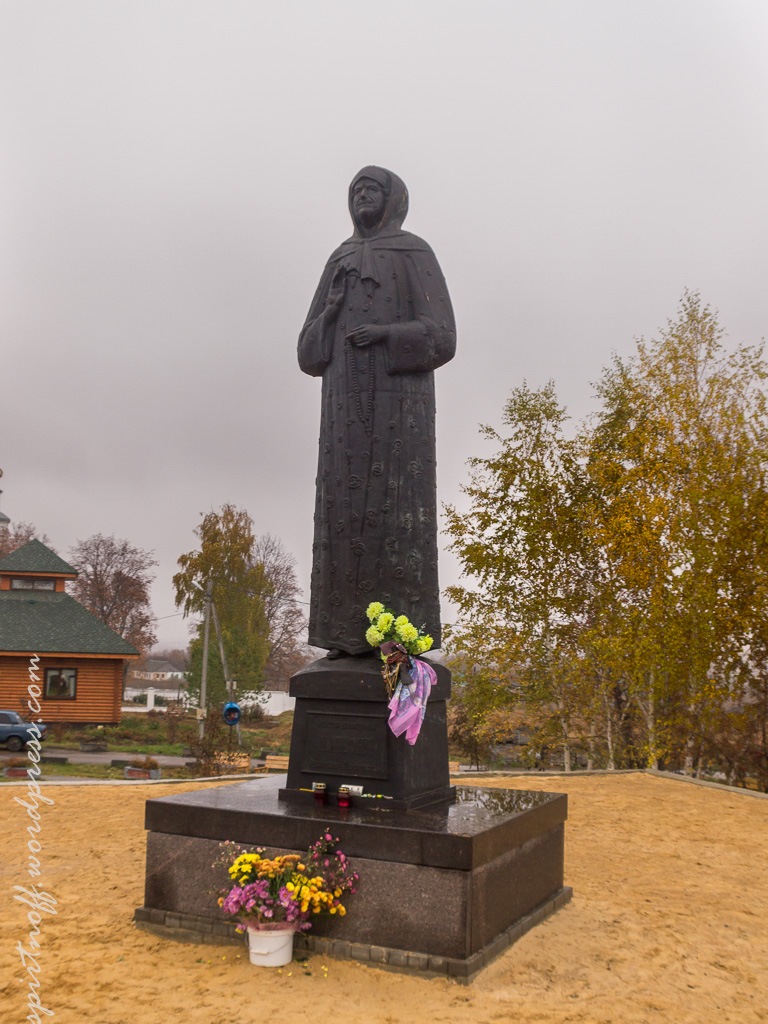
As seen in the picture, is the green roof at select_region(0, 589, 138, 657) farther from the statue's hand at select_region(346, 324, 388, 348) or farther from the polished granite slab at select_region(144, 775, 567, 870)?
the statue's hand at select_region(346, 324, 388, 348)

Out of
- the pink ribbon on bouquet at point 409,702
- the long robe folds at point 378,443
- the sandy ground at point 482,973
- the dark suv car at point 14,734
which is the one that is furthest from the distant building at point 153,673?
the pink ribbon on bouquet at point 409,702

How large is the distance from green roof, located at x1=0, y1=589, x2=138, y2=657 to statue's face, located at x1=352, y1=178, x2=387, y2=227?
67.3 feet

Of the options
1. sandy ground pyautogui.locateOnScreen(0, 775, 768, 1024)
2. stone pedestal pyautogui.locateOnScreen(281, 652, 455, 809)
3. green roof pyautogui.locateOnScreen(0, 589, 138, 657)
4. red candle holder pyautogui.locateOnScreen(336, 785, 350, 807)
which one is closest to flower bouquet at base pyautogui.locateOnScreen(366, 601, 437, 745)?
stone pedestal pyautogui.locateOnScreen(281, 652, 455, 809)

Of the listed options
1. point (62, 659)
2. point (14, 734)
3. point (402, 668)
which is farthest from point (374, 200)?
point (62, 659)

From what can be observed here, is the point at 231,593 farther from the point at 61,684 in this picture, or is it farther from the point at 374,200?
the point at 374,200

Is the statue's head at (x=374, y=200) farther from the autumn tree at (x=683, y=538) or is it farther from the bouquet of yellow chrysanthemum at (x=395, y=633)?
the autumn tree at (x=683, y=538)

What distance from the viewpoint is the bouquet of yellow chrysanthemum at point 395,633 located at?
5.46 m

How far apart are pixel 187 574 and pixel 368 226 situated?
85.2ft

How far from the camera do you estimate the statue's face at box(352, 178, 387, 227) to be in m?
6.61

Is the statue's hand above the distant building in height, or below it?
above

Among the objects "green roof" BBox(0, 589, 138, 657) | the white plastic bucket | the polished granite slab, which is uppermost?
"green roof" BBox(0, 589, 138, 657)

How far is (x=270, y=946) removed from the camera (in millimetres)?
4523

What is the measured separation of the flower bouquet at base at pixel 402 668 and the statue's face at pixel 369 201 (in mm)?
3001

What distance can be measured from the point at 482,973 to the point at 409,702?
150 cm
